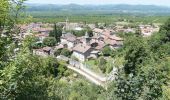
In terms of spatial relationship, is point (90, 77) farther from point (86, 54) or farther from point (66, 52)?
point (66, 52)

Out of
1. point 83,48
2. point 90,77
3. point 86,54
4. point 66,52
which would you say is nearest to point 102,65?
point 90,77

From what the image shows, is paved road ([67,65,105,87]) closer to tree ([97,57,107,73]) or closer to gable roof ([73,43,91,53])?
tree ([97,57,107,73])

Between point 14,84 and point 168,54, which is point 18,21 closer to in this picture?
point 14,84

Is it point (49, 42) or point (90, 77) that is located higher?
Result: point (90, 77)

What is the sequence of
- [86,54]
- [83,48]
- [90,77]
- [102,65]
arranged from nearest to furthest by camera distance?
[90,77] → [102,65] → [86,54] → [83,48]

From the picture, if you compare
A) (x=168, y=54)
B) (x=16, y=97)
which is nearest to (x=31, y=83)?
(x=16, y=97)

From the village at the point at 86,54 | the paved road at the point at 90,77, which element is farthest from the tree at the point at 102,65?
the paved road at the point at 90,77

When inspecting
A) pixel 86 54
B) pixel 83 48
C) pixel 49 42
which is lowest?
pixel 49 42

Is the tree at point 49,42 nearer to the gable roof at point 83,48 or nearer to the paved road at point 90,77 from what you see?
the gable roof at point 83,48

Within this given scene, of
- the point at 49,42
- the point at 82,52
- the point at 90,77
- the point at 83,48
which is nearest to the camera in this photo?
the point at 90,77

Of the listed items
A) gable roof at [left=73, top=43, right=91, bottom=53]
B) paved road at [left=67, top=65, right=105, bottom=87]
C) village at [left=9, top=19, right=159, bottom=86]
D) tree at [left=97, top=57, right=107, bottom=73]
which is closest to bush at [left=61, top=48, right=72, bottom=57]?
village at [left=9, top=19, right=159, bottom=86]

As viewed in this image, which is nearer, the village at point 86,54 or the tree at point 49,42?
the village at point 86,54
